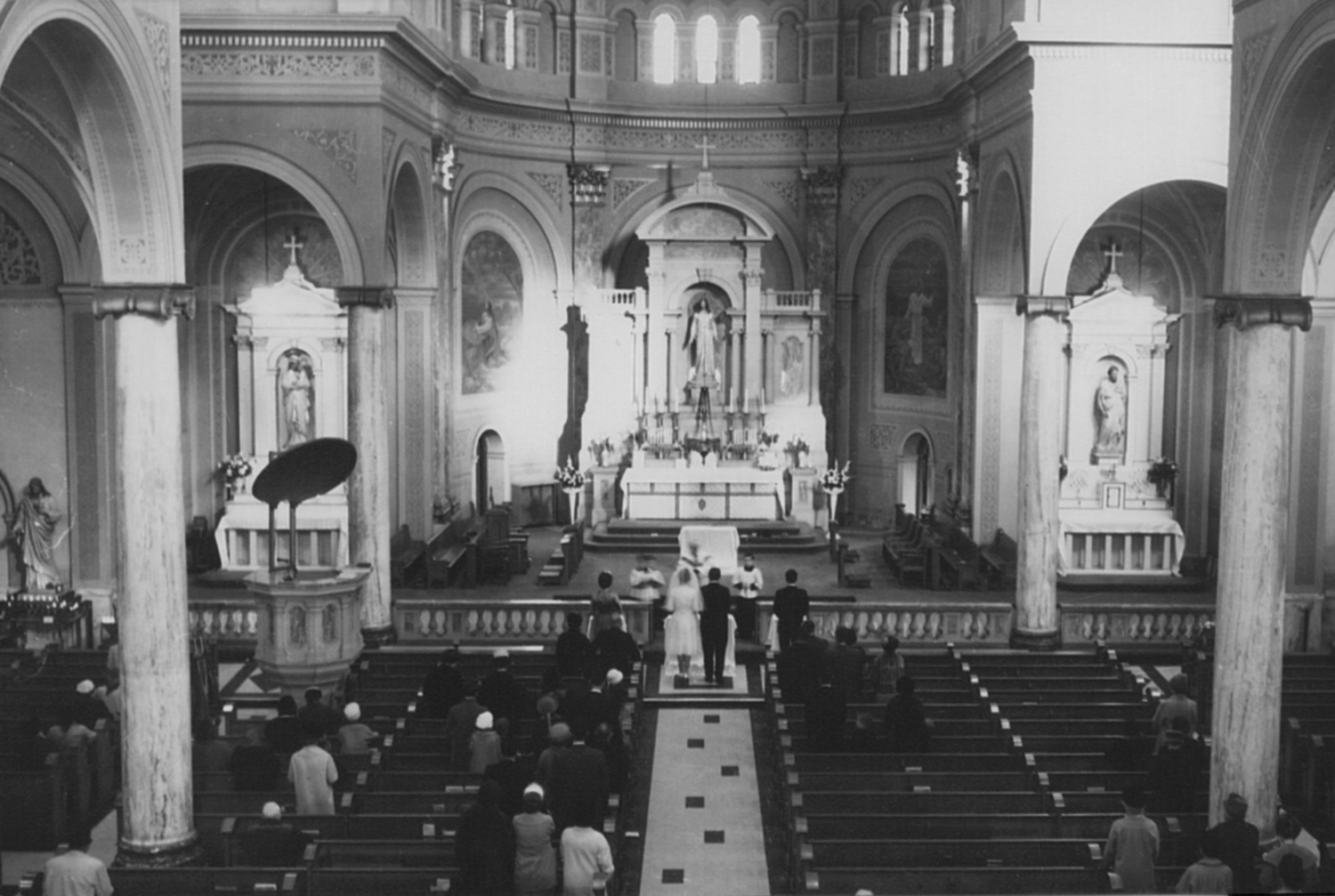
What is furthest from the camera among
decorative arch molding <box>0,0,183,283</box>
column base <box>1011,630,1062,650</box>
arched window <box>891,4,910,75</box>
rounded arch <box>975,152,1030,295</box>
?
arched window <box>891,4,910,75</box>

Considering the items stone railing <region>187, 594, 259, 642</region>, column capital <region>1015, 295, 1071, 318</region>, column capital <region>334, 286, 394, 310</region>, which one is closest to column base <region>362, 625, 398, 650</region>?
stone railing <region>187, 594, 259, 642</region>

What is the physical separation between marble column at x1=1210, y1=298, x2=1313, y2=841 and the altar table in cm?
1740

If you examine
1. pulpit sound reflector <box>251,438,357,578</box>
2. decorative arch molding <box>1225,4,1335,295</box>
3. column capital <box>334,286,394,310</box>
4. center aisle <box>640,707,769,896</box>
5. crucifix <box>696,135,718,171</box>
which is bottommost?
center aisle <box>640,707,769,896</box>

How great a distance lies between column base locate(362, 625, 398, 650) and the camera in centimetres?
2119

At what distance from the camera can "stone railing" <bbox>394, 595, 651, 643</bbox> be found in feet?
70.0

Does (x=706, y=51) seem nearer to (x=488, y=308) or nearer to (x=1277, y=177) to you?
(x=488, y=308)

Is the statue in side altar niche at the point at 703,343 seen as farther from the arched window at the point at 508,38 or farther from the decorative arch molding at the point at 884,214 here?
the arched window at the point at 508,38

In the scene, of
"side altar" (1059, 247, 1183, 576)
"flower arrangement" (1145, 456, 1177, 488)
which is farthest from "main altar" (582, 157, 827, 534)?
"flower arrangement" (1145, 456, 1177, 488)

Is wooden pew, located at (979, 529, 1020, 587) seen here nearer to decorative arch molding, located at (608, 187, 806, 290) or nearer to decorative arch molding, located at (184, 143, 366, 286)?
decorative arch molding, located at (608, 187, 806, 290)

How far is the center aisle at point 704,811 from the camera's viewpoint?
46.5ft

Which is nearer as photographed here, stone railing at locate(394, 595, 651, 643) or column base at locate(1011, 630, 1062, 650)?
column base at locate(1011, 630, 1062, 650)

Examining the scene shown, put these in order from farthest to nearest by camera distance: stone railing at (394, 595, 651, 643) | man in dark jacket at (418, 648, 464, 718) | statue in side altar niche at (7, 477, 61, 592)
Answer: statue in side altar niche at (7, 477, 61, 592), stone railing at (394, 595, 651, 643), man in dark jacket at (418, 648, 464, 718)

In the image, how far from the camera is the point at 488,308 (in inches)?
1244

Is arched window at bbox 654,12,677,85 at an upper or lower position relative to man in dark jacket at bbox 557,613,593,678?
upper
